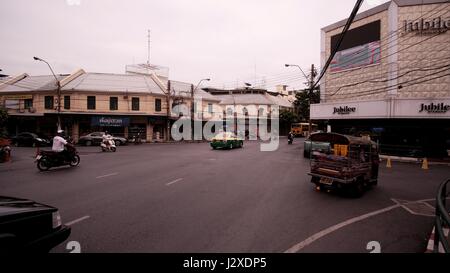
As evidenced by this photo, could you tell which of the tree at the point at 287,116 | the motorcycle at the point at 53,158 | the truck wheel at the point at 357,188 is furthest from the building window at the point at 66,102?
the tree at the point at 287,116

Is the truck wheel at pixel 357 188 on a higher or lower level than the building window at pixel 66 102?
lower

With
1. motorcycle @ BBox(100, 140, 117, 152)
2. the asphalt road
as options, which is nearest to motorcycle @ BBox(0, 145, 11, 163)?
motorcycle @ BBox(100, 140, 117, 152)

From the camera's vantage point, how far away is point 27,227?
3.30 m

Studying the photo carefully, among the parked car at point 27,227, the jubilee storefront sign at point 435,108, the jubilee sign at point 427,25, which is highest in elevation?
the jubilee sign at point 427,25

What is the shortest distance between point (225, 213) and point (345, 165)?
432cm

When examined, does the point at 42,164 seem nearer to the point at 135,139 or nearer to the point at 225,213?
the point at 225,213

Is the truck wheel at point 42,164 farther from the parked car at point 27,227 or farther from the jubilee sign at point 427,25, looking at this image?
the jubilee sign at point 427,25

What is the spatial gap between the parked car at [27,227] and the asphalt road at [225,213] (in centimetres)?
82

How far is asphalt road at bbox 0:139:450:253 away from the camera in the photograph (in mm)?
4715

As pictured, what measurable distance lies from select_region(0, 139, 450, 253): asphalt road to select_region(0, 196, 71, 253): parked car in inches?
32.3

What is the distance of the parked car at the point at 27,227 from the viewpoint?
299 centimetres

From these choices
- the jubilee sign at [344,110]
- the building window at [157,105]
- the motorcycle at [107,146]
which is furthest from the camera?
the building window at [157,105]
